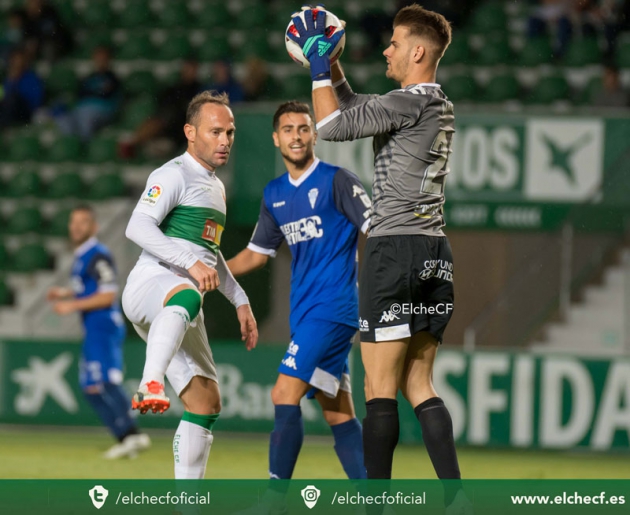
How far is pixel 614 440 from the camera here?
8.85m

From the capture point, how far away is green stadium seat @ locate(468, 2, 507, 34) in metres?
12.0

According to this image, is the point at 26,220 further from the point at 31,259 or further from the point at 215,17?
A: the point at 215,17

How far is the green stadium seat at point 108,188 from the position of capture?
36.2 ft

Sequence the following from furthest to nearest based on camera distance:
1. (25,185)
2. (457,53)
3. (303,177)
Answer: (25,185) → (457,53) → (303,177)

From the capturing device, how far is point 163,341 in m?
4.50

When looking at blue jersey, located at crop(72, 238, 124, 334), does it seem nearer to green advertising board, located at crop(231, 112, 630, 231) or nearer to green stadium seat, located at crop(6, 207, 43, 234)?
green advertising board, located at crop(231, 112, 630, 231)

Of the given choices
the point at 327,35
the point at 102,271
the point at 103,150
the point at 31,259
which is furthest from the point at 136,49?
the point at 327,35

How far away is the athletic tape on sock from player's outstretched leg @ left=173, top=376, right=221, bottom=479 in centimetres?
42

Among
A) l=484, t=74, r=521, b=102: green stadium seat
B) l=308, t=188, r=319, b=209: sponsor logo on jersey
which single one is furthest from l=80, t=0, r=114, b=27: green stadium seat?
l=308, t=188, r=319, b=209: sponsor logo on jersey

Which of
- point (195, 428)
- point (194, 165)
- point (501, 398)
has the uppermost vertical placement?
point (194, 165)
